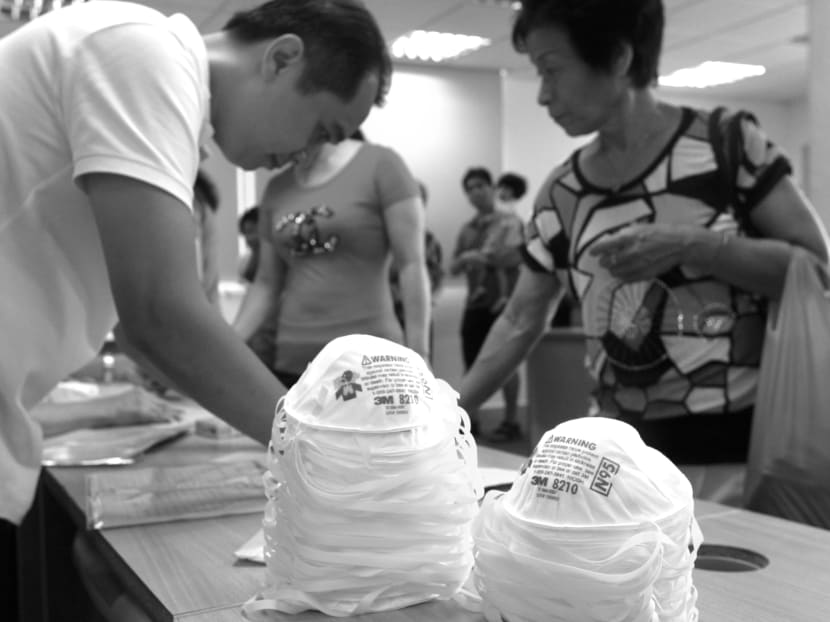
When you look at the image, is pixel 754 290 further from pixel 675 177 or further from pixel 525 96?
pixel 525 96

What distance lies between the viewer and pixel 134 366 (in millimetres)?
2254

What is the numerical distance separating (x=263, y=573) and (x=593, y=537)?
1.11 feet

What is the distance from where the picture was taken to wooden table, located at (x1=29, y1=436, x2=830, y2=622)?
0.63 meters

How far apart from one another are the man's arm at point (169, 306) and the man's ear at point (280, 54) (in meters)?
0.28

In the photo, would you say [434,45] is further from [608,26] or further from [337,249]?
[608,26]

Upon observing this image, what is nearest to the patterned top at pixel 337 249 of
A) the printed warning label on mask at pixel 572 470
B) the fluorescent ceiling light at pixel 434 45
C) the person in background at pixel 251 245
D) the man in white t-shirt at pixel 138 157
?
the man in white t-shirt at pixel 138 157

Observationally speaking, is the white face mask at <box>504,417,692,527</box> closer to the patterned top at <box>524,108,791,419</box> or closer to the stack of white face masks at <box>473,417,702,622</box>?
the stack of white face masks at <box>473,417,702,622</box>

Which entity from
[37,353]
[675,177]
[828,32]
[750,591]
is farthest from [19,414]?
[828,32]

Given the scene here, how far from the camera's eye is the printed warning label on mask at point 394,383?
1.97ft

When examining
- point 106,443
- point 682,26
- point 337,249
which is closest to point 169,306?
point 106,443

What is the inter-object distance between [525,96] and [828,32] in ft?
15.1

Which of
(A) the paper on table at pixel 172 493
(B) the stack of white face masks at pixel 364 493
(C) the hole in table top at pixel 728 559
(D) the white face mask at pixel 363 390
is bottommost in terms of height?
(A) the paper on table at pixel 172 493

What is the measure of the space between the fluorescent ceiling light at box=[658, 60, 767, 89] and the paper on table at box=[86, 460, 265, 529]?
240 inches

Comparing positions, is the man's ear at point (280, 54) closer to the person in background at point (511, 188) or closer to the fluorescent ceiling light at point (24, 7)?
the fluorescent ceiling light at point (24, 7)
